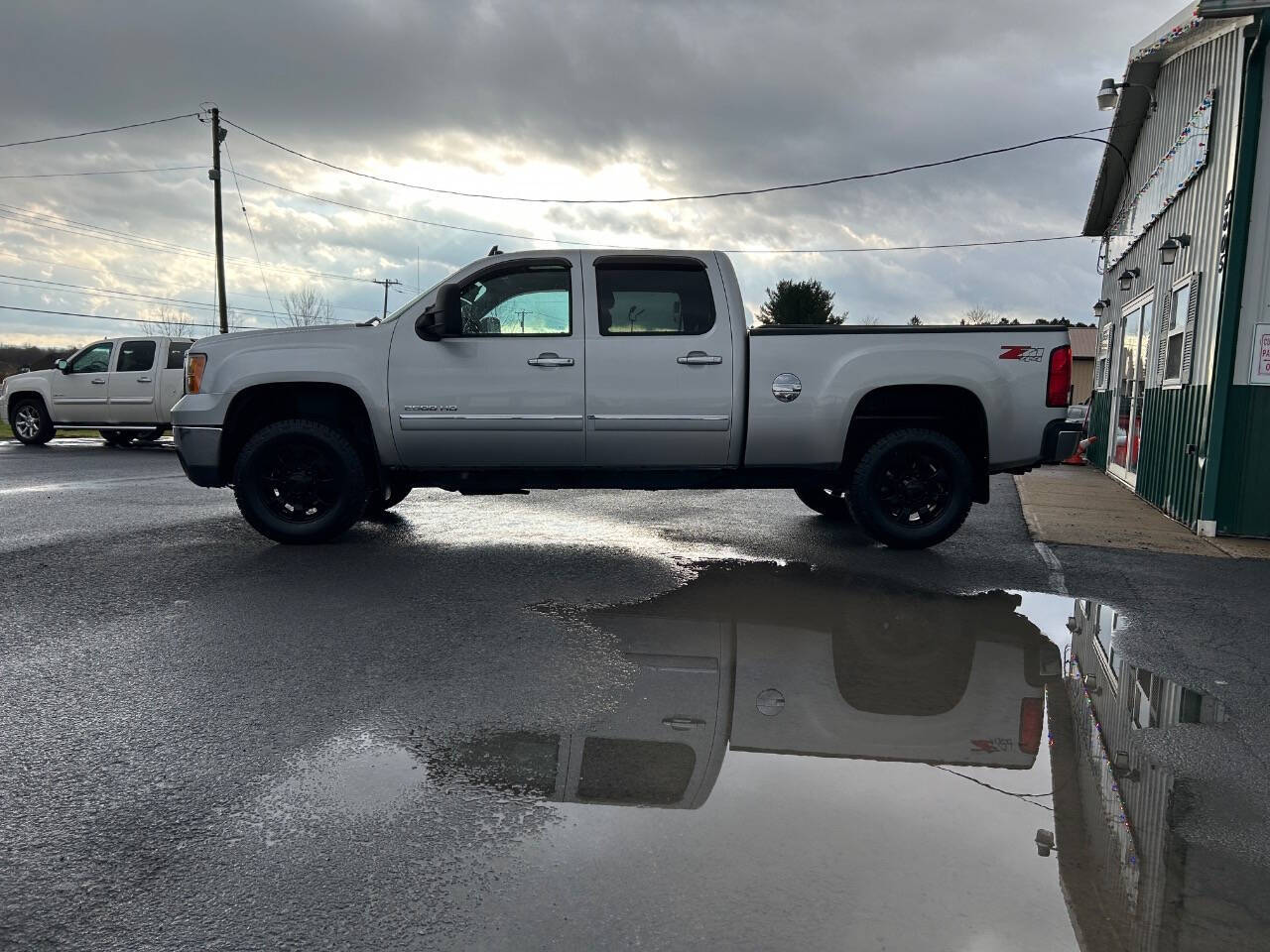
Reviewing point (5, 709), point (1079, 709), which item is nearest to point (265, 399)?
point (5, 709)

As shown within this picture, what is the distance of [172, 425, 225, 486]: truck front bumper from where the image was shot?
7641 millimetres

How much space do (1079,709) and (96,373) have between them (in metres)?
19.5

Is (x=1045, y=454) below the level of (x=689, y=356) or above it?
below

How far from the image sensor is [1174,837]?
303 centimetres

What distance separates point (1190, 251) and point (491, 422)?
8548mm

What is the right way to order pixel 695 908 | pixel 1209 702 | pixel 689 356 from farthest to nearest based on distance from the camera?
pixel 689 356
pixel 1209 702
pixel 695 908

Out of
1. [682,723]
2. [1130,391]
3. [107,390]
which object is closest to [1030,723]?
[682,723]

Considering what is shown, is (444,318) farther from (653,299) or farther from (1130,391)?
(1130,391)

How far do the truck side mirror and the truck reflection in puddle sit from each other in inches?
103

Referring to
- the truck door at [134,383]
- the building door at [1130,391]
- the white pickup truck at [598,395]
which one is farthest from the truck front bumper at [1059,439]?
the truck door at [134,383]

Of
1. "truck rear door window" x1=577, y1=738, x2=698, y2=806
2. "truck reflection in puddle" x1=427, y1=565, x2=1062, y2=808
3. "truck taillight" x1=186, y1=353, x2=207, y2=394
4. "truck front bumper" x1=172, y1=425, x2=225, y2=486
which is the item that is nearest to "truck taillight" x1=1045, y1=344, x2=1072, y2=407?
"truck reflection in puddle" x1=427, y1=565, x2=1062, y2=808

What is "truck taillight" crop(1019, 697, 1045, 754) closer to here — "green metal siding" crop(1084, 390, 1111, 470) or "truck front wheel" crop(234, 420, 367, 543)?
"truck front wheel" crop(234, 420, 367, 543)

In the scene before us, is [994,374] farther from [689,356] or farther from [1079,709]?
[1079,709]

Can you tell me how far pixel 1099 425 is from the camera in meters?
19.5
